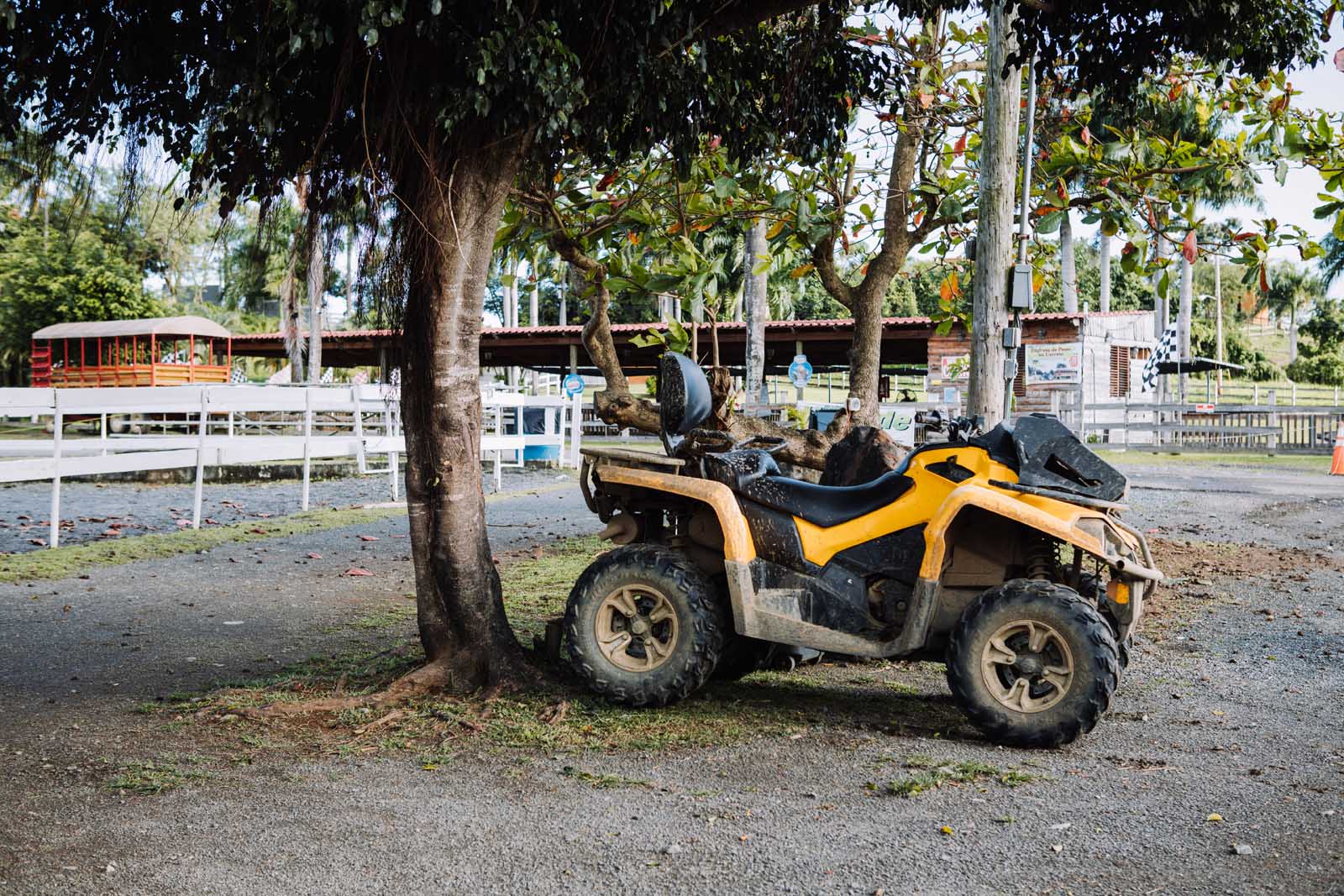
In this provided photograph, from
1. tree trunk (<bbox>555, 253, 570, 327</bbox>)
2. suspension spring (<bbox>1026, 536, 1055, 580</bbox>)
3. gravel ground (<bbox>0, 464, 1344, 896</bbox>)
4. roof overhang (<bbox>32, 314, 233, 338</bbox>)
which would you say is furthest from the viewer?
roof overhang (<bbox>32, 314, 233, 338</bbox>)

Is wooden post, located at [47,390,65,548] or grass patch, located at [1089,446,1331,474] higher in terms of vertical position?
wooden post, located at [47,390,65,548]

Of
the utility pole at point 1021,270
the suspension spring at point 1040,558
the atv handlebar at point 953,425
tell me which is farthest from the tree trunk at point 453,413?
the utility pole at point 1021,270

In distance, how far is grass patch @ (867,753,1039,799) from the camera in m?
4.13

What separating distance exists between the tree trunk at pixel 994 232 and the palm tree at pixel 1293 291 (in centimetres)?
7140

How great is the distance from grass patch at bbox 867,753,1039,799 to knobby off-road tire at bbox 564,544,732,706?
1047mm

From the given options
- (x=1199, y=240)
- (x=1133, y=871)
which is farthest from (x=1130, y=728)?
(x=1199, y=240)

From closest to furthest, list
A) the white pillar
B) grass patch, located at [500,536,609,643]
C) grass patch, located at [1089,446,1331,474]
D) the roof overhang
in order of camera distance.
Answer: grass patch, located at [500,536,609,643], the white pillar, grass patch, located at [1089,446,1331,474], the roof overhang

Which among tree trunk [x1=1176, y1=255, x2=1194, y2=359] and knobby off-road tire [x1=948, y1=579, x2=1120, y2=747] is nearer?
knobby off-road tire [x1=948, y1=579, x2=1120, y2=747]

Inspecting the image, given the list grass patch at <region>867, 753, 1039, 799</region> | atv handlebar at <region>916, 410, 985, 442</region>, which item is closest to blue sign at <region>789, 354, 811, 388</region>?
atv handlebar at <region>916, 410, 985, 442</region>

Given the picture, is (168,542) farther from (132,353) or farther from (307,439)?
(132,353)

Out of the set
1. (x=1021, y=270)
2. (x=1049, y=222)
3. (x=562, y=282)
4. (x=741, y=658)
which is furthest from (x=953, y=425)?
(x=562, y=282)

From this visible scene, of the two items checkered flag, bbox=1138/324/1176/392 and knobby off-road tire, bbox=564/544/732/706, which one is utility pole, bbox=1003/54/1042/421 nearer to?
knobby off-road tire, bbox=564/544/732/706

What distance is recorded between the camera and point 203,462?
41.6 feet

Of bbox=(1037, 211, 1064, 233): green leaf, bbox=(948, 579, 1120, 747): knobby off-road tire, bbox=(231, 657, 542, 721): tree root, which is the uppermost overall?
bbox=(1037, 211, 1064, 233): green leaf
